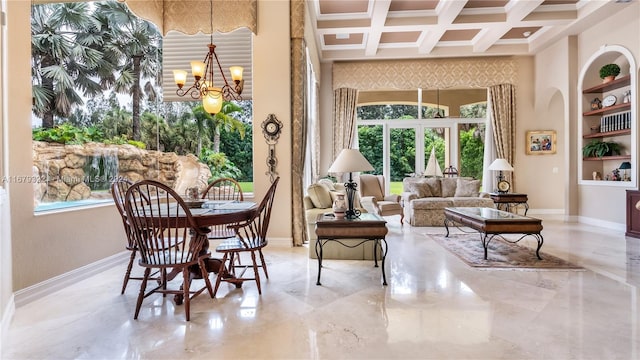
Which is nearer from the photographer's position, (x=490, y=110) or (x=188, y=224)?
(x=188, y=224)

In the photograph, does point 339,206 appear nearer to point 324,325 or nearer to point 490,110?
point 324,325

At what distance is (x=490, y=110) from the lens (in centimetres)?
814

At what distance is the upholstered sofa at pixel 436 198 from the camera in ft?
21.4

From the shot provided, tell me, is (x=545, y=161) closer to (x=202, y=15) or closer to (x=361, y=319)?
(x=361, y=319)

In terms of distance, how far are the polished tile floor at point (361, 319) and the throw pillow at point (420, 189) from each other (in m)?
3.34

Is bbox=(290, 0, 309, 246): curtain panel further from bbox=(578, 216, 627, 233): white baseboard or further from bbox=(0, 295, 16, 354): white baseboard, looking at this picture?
bbox=(578, 216, 627, 233): white baseboard

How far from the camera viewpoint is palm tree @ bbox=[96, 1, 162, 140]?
14.0 ft

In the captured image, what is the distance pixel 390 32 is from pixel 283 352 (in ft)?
21.7

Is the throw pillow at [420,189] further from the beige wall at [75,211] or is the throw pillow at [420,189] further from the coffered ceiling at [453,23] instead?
the beige wall at [75,211]

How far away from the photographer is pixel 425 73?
8.17 m

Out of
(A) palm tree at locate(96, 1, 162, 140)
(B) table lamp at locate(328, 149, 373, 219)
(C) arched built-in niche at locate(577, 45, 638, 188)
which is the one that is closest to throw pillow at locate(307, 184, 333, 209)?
(B) table lamp at locate(328, 149, 373, 219)

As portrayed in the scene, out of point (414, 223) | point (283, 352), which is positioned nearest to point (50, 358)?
point (283, 352)

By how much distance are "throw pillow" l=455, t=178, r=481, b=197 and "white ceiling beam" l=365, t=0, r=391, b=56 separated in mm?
3397

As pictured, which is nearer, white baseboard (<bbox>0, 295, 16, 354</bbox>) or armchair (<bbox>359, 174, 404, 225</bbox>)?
white baseboard (<bbox>0, 295, 16, 354</bbox>)
